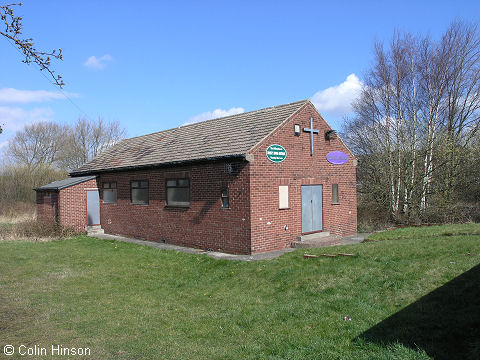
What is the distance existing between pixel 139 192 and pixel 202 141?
13.6 feet

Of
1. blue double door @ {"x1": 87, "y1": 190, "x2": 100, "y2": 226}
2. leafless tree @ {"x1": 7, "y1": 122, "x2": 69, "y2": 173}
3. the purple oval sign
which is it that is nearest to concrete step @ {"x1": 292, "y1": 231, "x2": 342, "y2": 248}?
the purple oval sign

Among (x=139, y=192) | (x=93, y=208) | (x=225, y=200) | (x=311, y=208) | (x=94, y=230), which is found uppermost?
(x=139, y=192)

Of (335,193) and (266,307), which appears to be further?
(335,193)

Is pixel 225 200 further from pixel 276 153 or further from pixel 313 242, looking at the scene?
pixel 313 242

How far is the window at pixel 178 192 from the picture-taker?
594 inches

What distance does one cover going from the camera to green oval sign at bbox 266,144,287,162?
13.3 m

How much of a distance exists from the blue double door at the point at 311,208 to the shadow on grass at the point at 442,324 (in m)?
8.11

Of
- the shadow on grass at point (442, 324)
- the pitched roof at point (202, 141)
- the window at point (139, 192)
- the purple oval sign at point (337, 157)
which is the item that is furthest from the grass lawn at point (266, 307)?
the window at point (139, 192)

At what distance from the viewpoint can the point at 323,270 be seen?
8.64 metres

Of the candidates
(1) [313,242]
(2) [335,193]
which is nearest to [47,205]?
(1) [313,242]

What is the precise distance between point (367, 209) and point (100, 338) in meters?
19.6

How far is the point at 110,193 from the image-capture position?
19.9 m

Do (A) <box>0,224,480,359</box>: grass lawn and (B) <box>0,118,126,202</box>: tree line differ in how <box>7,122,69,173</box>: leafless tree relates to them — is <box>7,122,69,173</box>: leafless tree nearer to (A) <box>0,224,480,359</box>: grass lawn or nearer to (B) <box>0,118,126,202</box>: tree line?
(B) <box>0,118,126,202</box>: tree line

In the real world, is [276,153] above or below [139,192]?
above
